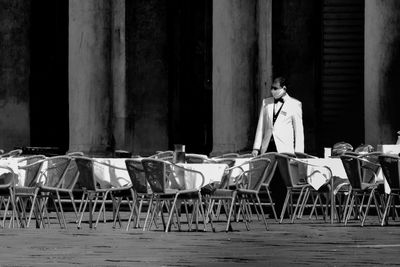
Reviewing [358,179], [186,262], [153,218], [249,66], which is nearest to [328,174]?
[358,179]

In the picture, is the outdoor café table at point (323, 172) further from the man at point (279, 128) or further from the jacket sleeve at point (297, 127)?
the jacket sleeve at point (297, 127)

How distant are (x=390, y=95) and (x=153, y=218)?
662cm

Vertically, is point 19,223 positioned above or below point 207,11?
below

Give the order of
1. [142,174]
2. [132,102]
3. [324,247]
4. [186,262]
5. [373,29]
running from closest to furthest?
[186,262]
[324,247]
[142,174]
[373,29]
[132,102]

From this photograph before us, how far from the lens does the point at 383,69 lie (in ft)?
84.9

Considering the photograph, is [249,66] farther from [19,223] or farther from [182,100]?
[19,223]

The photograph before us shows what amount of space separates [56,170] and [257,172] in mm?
2495

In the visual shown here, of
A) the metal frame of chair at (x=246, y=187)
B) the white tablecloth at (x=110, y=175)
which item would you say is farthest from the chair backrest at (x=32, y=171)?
the metal frame of chair at (x=246, y=187)

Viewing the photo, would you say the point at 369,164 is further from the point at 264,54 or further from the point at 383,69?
the point at 264,54

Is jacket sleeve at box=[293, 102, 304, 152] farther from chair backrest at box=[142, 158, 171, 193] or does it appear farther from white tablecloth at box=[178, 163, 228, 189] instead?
chair backrest at box=[142, 158, 171, 193]

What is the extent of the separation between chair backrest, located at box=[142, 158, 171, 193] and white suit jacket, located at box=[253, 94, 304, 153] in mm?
3389

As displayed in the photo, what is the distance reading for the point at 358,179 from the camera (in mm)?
21562

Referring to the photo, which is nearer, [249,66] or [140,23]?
[249,66]

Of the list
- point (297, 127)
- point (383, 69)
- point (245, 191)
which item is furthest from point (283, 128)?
point (383, 69)
